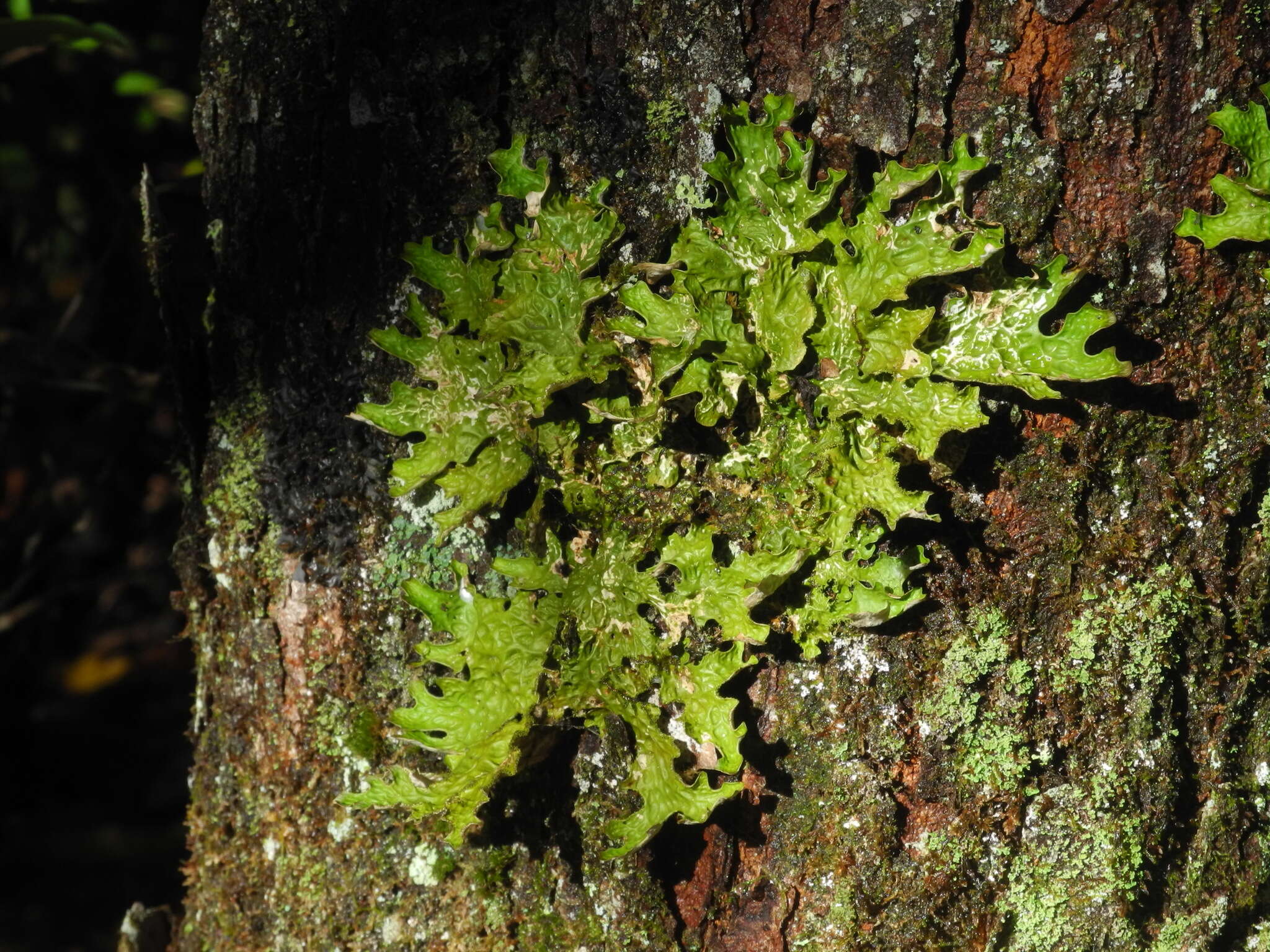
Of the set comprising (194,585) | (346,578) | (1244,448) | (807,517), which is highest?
(1244,448)

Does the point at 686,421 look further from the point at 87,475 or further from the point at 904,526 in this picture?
the point at 87,475

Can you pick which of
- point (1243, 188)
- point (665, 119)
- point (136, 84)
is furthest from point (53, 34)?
point (1243, 188)

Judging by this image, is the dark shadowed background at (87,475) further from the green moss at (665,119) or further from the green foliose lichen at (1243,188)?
the green foliose lichen at (1243,188)

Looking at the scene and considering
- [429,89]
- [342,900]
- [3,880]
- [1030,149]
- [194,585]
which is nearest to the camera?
[1030,149]

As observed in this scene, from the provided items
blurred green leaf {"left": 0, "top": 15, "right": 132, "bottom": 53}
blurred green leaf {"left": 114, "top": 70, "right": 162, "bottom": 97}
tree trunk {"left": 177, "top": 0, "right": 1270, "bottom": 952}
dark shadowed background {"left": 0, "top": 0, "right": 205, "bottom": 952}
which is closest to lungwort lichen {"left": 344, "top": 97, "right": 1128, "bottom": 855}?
tree trunk {"left": 177, "top": 0, "right": 1270, "bottom": 952}

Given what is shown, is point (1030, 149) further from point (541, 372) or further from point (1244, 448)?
point (541, 372)

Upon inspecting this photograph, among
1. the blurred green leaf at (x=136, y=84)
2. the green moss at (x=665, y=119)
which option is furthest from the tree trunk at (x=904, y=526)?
the blurred green leaf at (x=136, y=84)

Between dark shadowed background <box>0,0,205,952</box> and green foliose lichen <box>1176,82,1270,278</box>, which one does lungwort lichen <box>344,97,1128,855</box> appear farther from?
dark shadowed background <box>0,0,205,952</box>

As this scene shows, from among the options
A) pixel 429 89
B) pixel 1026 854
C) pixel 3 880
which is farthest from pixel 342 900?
pixel 3 880

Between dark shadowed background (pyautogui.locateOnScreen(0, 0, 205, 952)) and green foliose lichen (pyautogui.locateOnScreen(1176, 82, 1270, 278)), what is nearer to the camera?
green foliose lichen (pyautogui.locateOnScreen(1176, 82, 1270, 278))
